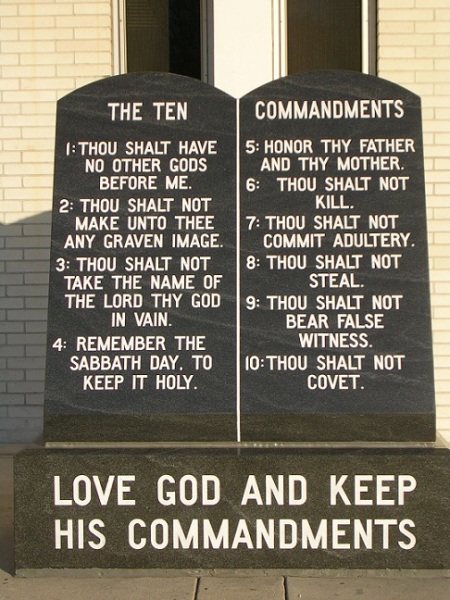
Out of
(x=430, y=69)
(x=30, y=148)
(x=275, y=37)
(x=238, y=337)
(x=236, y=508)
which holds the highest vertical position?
(x=275, y=37)

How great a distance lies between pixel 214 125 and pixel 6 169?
3.07 metres

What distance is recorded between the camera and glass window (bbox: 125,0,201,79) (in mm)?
7586

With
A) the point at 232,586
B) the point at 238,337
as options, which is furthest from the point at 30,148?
the point at 232,586

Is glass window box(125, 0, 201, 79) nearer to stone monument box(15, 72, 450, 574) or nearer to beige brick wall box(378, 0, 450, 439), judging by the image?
beige brick wall box(378, 0, 450, 439)

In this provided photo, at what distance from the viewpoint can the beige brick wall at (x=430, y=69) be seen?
7215 millimetres

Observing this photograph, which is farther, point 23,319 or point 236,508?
point 23,319

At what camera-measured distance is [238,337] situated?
4.66m

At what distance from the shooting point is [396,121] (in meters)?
4.77

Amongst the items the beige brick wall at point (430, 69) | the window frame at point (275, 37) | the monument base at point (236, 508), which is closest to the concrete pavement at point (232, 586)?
the monument base at point (236, 508)

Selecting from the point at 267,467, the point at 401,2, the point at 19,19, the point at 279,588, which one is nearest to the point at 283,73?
the point at 401,2

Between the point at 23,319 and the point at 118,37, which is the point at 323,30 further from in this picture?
the point at 23,319

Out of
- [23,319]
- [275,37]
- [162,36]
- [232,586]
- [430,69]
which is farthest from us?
[162,36]

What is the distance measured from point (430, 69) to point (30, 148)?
316cm

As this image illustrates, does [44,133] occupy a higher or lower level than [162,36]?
lower
